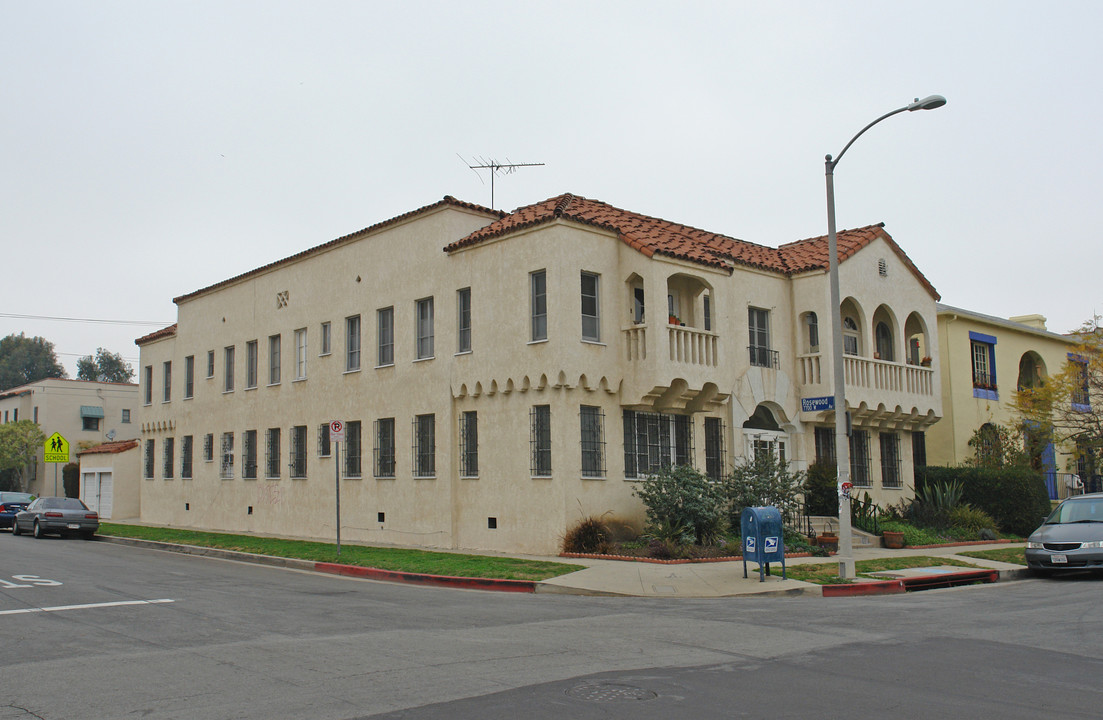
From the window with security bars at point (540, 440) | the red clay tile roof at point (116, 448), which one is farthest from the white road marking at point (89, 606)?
the red clay tile roof at point (116, 448)

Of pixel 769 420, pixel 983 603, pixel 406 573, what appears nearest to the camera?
pixel 983 603

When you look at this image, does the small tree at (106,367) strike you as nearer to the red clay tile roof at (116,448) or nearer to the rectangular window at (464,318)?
the red clay tile roof at (116,448)

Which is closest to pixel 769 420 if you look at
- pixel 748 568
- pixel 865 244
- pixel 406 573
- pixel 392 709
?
pixel 865 244

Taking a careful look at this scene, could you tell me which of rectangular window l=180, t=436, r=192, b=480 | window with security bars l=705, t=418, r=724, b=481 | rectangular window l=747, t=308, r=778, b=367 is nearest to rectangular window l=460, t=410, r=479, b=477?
window with security bars l=705, t=418, r=724, b=481

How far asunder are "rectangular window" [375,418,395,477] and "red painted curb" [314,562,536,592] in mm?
5370

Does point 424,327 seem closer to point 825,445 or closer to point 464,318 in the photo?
point 464,318

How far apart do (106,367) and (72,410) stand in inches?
2017

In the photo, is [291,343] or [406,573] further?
[291,343]

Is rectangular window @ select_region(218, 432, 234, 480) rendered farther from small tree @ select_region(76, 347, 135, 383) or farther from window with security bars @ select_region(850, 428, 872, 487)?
small tree @ select_region(76, 347, 135, 383)

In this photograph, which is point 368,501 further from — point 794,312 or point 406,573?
point 794,312

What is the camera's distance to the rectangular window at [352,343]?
85.4 feet

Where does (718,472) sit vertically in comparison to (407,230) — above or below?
below

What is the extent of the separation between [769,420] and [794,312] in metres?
2.94

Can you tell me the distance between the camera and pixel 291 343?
28.4m
